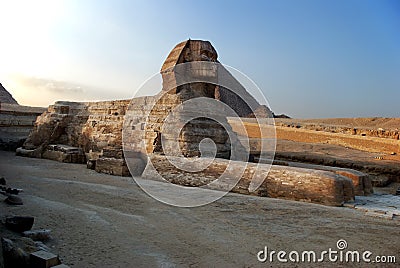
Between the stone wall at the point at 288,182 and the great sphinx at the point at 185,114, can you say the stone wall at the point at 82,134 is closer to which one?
the great sphinx at the point at 185,114

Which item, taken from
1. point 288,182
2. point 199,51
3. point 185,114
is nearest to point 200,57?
point 199,51

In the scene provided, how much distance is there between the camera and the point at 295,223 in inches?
179

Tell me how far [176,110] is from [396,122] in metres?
21.7

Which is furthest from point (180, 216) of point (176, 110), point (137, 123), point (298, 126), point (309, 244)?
point (298, 126)

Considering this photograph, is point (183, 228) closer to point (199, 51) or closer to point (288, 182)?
point (288, 182)

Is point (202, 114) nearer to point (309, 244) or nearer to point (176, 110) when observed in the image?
point (176, 110)

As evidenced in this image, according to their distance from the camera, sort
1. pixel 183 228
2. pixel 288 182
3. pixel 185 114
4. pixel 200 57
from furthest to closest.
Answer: pixel 200 57, pixel 185 114, pixel 288 182, pixel 183 228

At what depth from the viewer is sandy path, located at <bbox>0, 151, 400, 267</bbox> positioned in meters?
3.33

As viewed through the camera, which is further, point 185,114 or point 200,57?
point 200,57

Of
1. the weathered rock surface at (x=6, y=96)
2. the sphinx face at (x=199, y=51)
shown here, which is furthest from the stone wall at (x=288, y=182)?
the weathered rock surface at (x=6, y=96)

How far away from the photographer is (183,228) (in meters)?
4.28

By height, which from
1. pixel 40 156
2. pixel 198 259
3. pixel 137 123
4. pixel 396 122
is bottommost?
pixel 198 259

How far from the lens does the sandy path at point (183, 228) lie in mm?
3326

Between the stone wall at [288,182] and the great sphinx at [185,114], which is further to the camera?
the great sphinx at [185,114]
